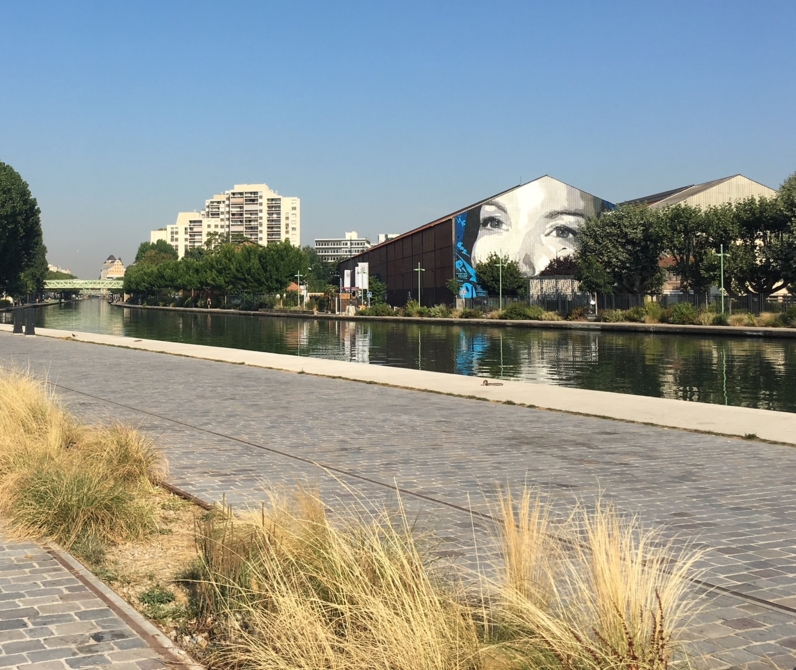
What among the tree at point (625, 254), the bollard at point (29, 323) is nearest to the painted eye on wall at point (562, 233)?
the tree at point (625, 254)

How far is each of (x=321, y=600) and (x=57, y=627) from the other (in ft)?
5.10

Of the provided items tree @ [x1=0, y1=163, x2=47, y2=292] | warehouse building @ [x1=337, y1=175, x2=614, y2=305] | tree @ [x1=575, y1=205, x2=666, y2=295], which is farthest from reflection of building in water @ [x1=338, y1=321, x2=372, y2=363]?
tree @ [x1=0, y1=163, x2=47, y2=292]

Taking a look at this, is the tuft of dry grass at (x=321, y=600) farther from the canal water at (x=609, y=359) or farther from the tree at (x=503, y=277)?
the tree at (x=503, y=277)

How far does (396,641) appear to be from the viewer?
362cm

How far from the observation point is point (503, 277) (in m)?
81.3

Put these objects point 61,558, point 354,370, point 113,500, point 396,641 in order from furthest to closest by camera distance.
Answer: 1. point 354,370
2. point 113,500
3. point 61,558
4. point 396,641

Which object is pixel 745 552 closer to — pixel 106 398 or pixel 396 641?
pixel 396 641

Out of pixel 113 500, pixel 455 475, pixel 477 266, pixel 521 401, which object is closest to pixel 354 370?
pixel 521 401

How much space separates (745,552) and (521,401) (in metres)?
9.15

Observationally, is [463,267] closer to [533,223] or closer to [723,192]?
[533,223]

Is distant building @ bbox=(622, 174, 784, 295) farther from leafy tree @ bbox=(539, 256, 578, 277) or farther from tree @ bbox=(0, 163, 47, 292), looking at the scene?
tree @ bbox=(0, 163, 47, 292)

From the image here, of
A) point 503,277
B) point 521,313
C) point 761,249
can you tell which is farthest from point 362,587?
point 503,277

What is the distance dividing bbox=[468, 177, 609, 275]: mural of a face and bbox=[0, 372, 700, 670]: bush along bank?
8296 centimetres

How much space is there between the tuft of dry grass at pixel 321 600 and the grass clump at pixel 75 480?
4.58ft
